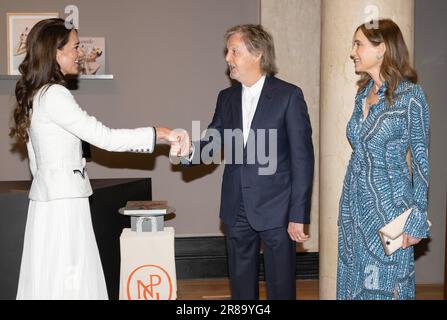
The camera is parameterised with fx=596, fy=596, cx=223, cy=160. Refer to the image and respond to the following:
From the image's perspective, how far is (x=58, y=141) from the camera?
2656 millimetres

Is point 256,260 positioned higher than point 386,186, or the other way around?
point 386,186

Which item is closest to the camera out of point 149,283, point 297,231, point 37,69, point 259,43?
point 37,69

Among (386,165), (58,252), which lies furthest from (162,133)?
(386,165)

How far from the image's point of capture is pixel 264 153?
2920 millimetres

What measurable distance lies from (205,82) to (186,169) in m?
0.75

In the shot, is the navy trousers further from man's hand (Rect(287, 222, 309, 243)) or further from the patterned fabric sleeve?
the patterned fabric sleeve

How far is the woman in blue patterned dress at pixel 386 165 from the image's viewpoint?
8.29 feet

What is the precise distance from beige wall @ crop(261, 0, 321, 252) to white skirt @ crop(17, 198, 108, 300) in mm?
2604

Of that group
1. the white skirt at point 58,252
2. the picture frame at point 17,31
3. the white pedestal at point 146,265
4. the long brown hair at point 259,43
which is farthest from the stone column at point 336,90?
the picture frame at point 17,31

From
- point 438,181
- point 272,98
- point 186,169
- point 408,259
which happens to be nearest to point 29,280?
point 272,98

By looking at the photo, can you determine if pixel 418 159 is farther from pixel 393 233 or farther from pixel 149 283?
pixel 149 283

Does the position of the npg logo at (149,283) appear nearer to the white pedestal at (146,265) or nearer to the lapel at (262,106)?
the white pedestal at (146,265)

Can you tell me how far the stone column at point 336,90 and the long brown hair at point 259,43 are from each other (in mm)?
425

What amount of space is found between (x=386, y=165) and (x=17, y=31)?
3.41m
